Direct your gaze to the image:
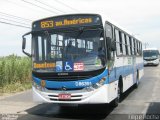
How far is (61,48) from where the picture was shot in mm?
10523

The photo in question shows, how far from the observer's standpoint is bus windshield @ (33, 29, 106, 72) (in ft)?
33.6

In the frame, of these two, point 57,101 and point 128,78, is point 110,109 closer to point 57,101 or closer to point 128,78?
point 57,101

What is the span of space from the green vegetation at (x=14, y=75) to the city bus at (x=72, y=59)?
8.79 m

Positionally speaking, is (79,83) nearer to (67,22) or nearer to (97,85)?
(97,85)

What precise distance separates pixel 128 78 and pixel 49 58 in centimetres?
567

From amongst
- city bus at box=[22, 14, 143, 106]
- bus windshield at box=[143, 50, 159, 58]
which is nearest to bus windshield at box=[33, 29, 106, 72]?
city bus at box=[22, 14, 143, 106]

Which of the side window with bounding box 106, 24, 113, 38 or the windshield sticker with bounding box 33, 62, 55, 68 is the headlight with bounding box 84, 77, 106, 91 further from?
the side window with bounding box 106, 24, 113, 38

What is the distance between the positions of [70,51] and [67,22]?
92 centimetres

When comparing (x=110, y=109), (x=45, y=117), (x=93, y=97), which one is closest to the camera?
(x=93, y=97)

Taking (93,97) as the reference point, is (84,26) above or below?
above

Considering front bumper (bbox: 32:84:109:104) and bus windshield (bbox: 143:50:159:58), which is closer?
front bumper (bbox: 32:84:109:104)

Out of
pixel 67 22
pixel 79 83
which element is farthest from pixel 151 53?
pixel 79 83

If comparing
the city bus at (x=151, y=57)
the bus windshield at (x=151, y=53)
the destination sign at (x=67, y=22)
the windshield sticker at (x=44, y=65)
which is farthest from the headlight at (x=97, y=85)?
the bus windshield at (x=151, y=53)

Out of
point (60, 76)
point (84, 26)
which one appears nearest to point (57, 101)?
Result: point (60, 76)
